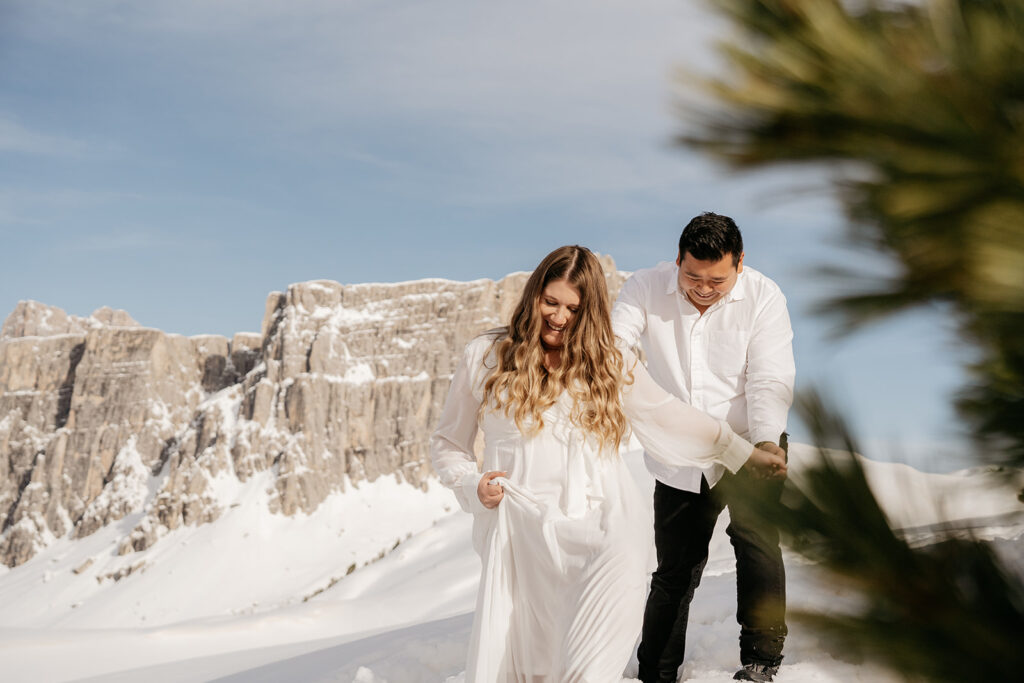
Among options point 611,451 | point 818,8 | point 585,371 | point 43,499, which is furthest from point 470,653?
point 43,499

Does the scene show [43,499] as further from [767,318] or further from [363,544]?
[767,318]

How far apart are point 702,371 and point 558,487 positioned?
1.11 metres

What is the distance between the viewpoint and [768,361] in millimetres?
4266

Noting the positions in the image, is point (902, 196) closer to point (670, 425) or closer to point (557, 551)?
point (557, 551)

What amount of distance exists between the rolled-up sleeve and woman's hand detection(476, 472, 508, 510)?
3.88 feet

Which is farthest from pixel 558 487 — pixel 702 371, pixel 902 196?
pixel 902 196

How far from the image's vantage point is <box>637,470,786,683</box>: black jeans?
14.1 feet

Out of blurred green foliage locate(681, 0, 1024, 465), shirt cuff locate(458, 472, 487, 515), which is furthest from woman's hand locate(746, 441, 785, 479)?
blurred green foliage locate(681, 0, 1024, 465)

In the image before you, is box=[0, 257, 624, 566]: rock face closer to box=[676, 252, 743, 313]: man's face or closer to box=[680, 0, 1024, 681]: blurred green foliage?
box=[676, 252, 743, 313]: man's face

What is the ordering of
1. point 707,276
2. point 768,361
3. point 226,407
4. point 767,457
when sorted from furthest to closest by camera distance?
point 226,407, point 768,361, point 707,276, point 767,457

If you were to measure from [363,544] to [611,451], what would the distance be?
294 feet

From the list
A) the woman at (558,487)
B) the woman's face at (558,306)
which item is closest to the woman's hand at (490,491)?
the woman at (558,487)

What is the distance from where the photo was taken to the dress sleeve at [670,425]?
3926mm

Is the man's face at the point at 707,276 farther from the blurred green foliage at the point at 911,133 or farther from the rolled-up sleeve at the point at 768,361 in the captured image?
the blurred green foliage at the point at 911,133
